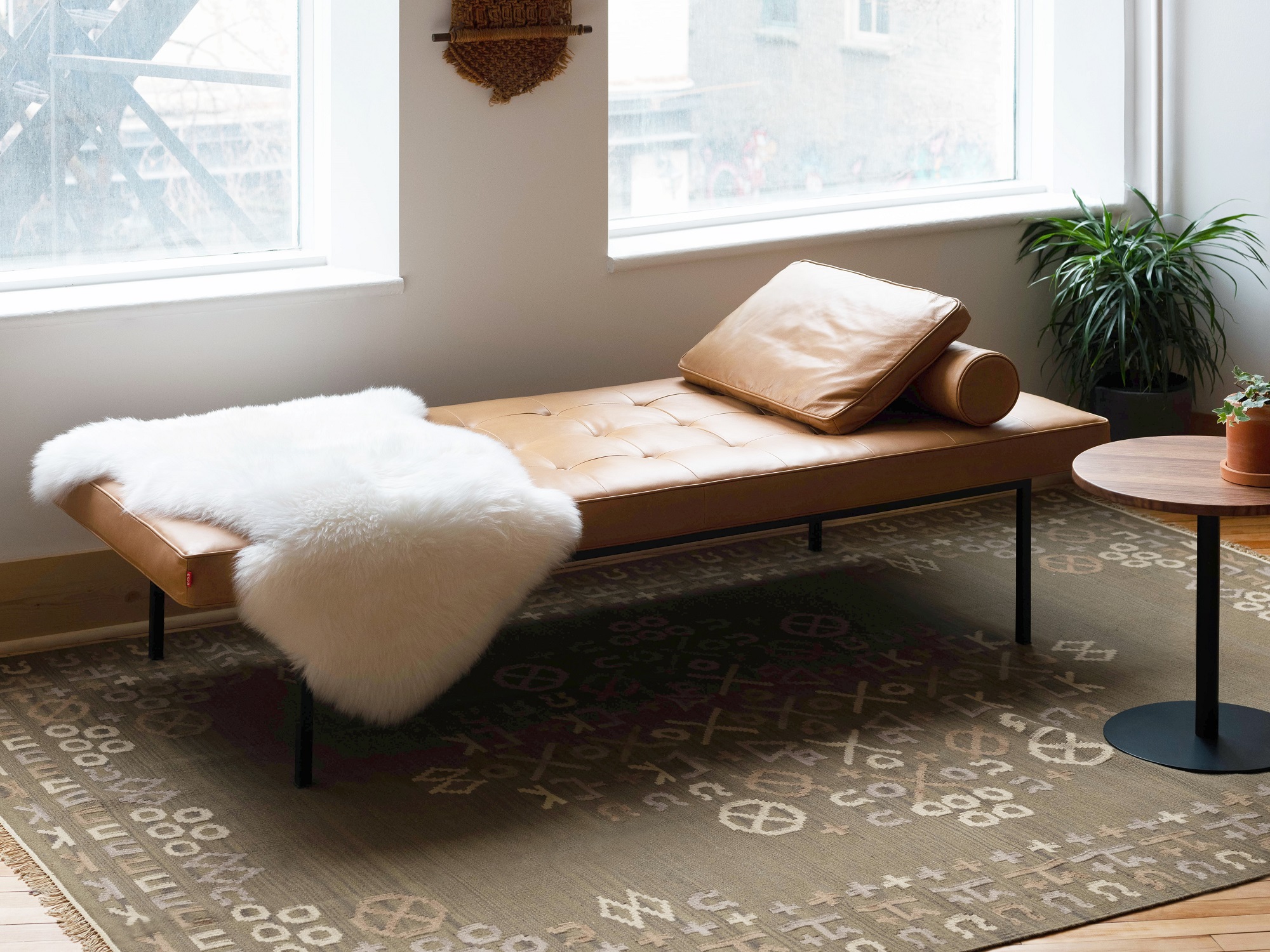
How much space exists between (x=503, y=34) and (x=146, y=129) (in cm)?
93

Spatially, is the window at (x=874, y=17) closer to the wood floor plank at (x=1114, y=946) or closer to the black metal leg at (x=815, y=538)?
the black metal leg at (x=815, y=538)

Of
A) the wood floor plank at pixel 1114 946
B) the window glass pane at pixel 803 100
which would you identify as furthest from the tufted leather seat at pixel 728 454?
the wood floor plank at pixel 1114 946

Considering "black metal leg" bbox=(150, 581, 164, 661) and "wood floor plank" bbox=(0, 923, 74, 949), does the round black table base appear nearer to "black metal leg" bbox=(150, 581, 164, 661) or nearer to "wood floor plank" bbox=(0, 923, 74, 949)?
"wood floor plank" bbox=(0, 923, 74, 949)

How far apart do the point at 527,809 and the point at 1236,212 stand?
3.32 metres

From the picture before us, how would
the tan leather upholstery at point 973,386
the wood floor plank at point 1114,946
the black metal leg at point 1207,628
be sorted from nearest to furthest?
the wood floor plank at point 1114,946 → the black metal leg at point 1207,628 → the tan leather upholstery at point 973,386

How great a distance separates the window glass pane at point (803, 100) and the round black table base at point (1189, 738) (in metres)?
2.13

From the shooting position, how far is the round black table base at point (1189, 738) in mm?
2863

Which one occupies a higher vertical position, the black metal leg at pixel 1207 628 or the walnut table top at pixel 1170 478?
the walnut table top at pixel 1170 478

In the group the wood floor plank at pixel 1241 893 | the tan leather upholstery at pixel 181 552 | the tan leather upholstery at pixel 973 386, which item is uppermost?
the tan leather upholstery at pixel 973 386

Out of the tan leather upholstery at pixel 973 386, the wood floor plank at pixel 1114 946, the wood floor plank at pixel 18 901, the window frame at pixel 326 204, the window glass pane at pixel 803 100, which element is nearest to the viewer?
the wood floor plank at pixel 1114 946

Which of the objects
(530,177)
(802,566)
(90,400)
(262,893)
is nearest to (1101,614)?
(802,566)

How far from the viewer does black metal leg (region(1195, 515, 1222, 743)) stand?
282 centimetres

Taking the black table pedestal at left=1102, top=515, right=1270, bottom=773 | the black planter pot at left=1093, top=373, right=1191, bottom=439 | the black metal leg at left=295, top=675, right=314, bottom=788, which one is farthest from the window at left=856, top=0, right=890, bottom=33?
the black metal leg at left=295, top=675, right=314, bottom=788

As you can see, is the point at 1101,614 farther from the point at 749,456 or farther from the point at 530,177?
the point at 530,177
